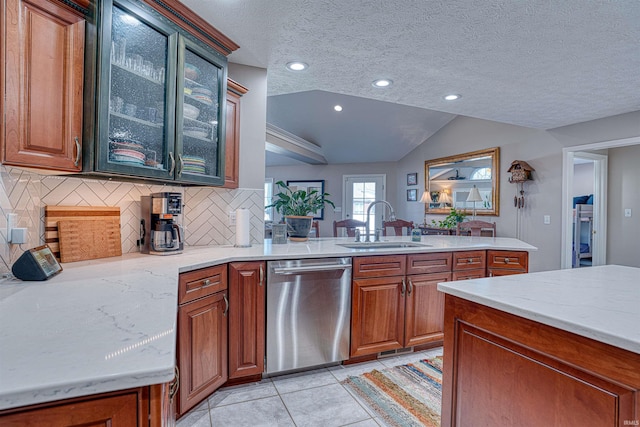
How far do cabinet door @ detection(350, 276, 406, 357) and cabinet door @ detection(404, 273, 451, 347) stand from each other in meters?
0.07

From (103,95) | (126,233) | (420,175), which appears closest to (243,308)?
(126,233)

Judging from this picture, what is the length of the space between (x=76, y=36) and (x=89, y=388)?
63.2 inches

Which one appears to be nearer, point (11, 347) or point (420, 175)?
point (11, 347)

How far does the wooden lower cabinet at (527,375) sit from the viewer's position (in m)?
0.80

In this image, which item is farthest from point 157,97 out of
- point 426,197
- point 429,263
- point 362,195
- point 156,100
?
point 362,195

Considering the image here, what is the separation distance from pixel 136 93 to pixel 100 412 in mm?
1586

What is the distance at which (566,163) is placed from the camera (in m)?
4.22

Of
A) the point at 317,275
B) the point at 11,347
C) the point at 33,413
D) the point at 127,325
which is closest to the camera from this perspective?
the point at 33,413

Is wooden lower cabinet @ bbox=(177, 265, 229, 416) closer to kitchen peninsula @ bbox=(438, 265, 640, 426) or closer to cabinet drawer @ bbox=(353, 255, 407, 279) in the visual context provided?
cabinet drawer @ bbox=(353, 255, 407, 279)

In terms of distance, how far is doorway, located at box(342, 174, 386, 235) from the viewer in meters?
7.59

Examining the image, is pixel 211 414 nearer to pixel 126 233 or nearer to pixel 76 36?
pixel 126 233

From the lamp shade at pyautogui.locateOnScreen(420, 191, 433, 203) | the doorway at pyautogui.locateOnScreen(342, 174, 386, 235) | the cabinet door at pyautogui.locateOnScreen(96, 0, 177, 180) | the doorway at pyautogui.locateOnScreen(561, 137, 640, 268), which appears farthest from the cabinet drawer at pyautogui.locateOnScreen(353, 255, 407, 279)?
the doorway at pyautogui.locateOnScreen(342, 174, 386, 235)

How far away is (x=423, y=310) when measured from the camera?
257 cm

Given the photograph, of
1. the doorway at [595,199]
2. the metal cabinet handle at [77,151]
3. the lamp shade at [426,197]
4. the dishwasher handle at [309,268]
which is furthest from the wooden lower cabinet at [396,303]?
the lamp shade at [426,197]
